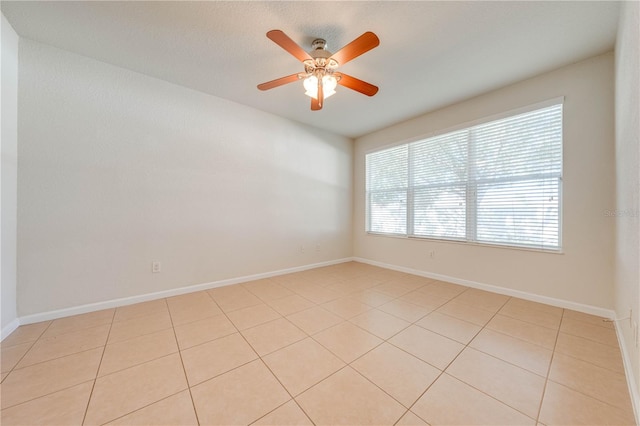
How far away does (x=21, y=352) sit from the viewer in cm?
162

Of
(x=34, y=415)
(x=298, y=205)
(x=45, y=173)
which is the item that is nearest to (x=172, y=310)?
(x=34, y=415)

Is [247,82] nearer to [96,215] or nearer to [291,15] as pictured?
[291,15]

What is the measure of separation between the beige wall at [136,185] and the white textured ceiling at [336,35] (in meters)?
0.33

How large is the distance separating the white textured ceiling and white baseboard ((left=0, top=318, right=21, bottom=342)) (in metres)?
2.46

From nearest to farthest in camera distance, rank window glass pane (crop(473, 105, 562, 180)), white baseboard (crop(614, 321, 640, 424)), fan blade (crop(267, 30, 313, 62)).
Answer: white baseboard (crop(614, 321, 640, 424)) < fan blade (crop(267, 30, 313, 62)) < window glass pane (crop(473, 105, 562, 180))

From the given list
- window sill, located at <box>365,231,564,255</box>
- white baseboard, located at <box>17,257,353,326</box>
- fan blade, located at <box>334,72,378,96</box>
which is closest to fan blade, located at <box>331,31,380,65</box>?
fan blade, located at <box>334,72,378,96</box>

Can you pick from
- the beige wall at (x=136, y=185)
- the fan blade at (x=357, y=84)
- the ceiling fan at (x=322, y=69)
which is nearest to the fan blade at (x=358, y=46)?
the ceiling fan at (x=322, y=69)

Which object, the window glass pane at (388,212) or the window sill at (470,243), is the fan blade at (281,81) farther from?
the window sill at (470,243)

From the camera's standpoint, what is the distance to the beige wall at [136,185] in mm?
2076

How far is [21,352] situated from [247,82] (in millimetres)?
3010

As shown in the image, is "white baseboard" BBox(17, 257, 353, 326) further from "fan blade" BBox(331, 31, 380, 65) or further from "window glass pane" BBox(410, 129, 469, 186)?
"fan blade" BBox(331, 31, 380, 65)

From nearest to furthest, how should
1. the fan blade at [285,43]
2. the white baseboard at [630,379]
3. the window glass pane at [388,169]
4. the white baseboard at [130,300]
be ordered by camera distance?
the white baseboard at [630,379] → the fan blade at [285,43] → the white baseboard at [130,300] → the window glass pane at [388,169]

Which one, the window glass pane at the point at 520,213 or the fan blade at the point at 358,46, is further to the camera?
the window glass pane at the point at 520,213

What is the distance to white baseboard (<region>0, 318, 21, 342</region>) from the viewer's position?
178cm
